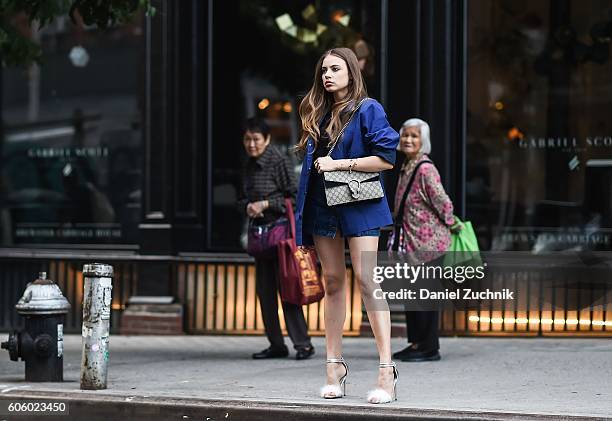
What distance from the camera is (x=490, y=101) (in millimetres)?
10688

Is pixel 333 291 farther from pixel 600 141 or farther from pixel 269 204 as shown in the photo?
pixel 600 141

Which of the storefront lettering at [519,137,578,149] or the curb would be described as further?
the storefront lettering at [519,137,578,149]

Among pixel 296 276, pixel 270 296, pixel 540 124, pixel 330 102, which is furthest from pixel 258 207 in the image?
pixel 540 124

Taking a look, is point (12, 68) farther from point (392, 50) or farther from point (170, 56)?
point (392, 50)

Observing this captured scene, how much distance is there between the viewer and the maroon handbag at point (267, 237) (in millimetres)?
9078

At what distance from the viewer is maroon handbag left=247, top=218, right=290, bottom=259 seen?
29.8 ft

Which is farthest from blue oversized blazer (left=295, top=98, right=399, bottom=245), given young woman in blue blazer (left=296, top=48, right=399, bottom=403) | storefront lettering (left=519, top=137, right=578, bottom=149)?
storefront lettering (left=519, top=137, right=578, bottom=149)

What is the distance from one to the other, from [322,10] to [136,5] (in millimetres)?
2554

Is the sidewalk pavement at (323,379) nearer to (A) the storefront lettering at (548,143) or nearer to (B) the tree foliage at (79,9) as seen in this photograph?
(A) the storefront lettering at (548,143)

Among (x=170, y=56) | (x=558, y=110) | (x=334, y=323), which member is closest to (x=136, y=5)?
(x=170, y=56)

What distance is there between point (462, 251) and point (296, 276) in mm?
1236

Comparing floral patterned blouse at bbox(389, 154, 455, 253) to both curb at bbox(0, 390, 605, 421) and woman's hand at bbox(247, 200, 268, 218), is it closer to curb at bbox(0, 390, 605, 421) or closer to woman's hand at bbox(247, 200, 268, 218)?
woman's hand at bbox(247, 200, 268, 218)

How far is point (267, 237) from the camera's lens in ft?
29.8

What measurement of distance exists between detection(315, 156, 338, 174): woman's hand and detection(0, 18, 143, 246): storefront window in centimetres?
491
